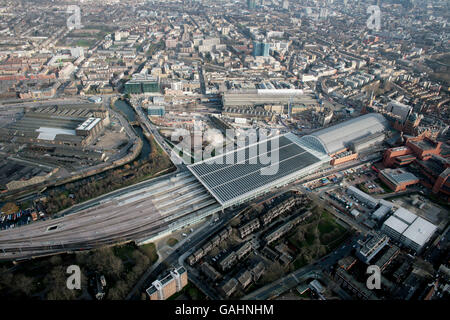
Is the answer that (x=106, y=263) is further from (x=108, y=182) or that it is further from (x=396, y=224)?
(x=396, y=224)

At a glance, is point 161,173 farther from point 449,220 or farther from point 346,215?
point 449,220

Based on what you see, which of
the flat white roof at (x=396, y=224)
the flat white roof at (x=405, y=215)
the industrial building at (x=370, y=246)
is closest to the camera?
the industrial building at (x=370, y=246)

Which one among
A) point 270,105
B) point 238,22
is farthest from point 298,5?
point 270,105

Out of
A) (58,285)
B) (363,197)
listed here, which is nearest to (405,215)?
(363,197)

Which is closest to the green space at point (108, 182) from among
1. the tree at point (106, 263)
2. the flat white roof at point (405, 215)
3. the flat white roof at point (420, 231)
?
the tree at point (106, 263)

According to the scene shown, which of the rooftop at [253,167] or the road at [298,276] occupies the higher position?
the rooftop at [253,167]

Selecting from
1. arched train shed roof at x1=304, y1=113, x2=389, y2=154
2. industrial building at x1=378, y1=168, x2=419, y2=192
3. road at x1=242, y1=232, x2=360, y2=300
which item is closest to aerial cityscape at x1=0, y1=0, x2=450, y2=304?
road at x1=242, y1=232, x2=360, y2=300

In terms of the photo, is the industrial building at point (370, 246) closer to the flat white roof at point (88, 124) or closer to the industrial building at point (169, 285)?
the industrial building at point (169, 285)
